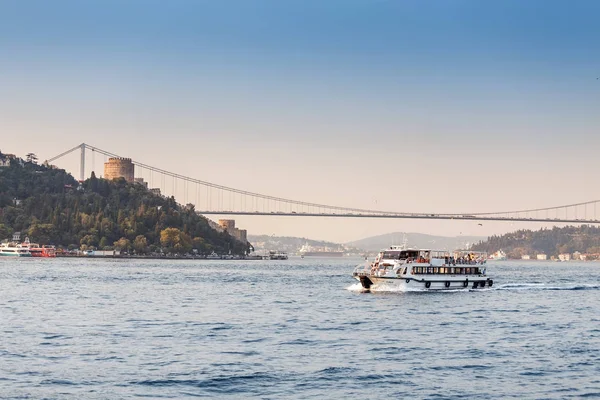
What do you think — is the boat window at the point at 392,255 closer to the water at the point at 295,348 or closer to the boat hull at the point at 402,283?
the boat hull at the point at 402,283

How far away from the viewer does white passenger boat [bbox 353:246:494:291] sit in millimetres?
85688

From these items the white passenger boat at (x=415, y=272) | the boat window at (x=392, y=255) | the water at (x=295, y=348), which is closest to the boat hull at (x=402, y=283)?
the white passenger boat at (x=415, y=272)

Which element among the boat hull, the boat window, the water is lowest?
the water

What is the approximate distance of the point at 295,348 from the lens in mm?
44062

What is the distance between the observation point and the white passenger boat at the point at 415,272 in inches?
3374

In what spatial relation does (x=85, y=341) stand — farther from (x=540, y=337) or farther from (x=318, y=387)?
(x=540, y=337)

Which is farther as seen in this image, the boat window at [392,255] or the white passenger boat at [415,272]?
the boat window at [392,255]

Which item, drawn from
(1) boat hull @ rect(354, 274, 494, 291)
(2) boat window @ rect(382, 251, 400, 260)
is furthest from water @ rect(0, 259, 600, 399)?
(2) boat window @ rect(382, 251, 400, 260)

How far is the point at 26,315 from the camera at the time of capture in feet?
191

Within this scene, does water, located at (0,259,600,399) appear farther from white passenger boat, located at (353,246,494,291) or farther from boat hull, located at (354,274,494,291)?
white passenger boat, located at (353,246,494,291)

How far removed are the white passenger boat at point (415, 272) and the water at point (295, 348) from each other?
872 cm

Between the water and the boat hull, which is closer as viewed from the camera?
the water

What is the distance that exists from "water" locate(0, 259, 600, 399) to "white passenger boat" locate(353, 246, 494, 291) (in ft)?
28.6

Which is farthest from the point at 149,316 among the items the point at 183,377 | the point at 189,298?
the point at 183,377
